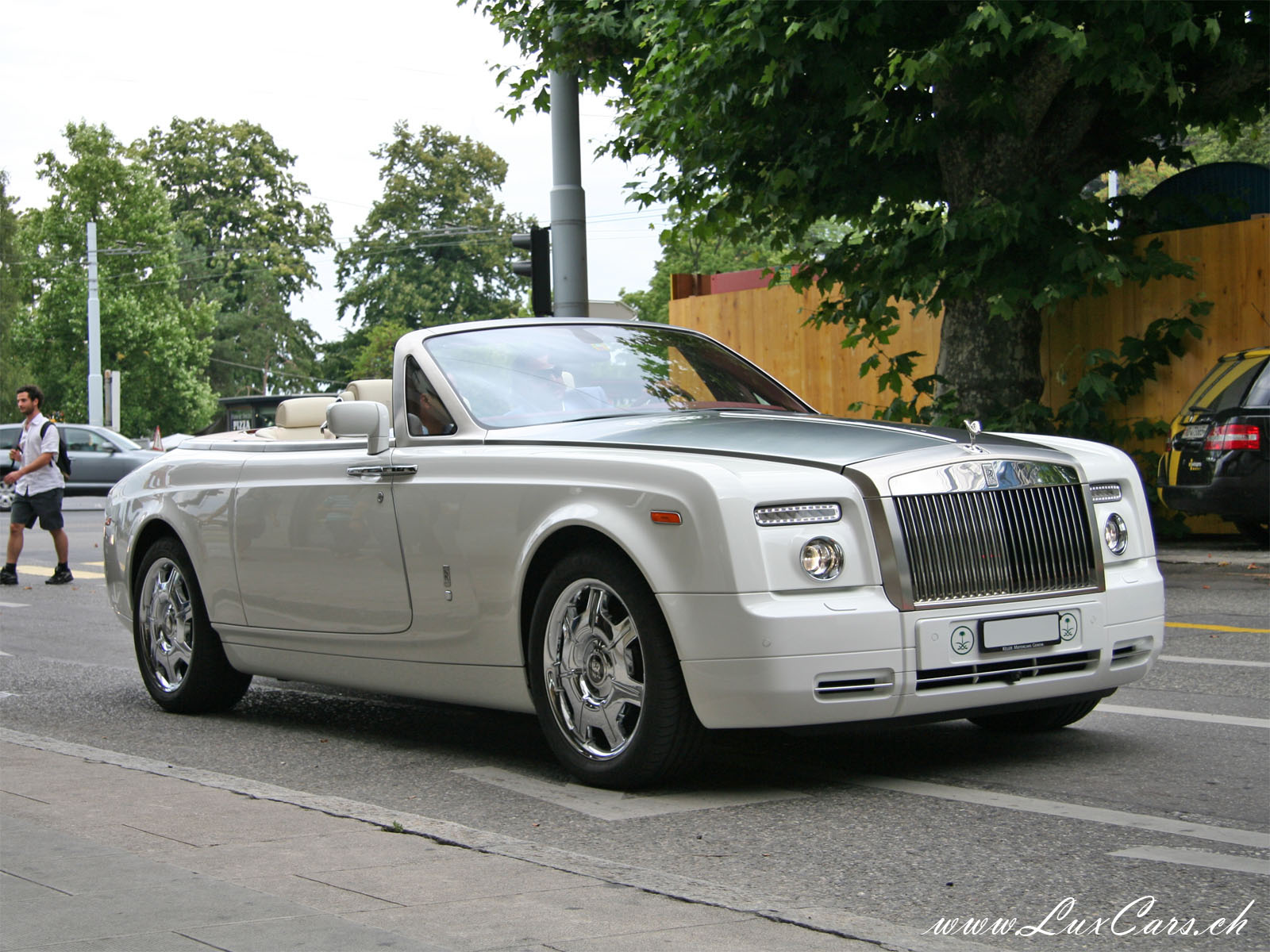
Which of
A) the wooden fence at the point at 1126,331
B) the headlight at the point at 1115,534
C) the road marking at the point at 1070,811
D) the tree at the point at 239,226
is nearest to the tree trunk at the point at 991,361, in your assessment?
the wooden fence at the point at 1126,331

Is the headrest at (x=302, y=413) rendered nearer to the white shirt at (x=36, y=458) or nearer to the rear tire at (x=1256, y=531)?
the white shirt at (x=36, y=458)

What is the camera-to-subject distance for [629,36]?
16078mm

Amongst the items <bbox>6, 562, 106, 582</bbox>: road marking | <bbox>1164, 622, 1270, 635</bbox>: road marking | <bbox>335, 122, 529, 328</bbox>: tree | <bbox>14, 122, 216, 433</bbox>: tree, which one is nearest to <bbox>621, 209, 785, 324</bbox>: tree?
<bbox>335, 122, 529, 328</bbox>: tree

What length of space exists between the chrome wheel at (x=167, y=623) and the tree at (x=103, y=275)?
2319 inches

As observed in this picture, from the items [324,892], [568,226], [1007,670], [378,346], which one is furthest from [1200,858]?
[378,346]

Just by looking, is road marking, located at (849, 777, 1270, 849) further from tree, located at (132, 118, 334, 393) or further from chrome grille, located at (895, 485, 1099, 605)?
tree, located at (132, 118, 334, 393)

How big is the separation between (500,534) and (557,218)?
9010 millimetres

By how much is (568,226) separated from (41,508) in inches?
234

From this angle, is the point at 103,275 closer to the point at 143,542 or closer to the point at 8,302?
the point at 8,302

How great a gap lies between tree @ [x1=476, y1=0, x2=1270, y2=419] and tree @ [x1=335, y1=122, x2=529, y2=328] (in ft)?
204

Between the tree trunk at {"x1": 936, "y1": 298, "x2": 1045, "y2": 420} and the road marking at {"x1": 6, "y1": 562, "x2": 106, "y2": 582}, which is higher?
the tree trunk at {"x1": 936, "y1": 298, "x2": 1045, "y2": 420}

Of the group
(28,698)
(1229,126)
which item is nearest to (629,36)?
(1229,126)

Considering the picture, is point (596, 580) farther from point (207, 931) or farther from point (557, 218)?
point (557, 218)

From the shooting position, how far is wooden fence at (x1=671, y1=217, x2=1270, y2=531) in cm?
1532
